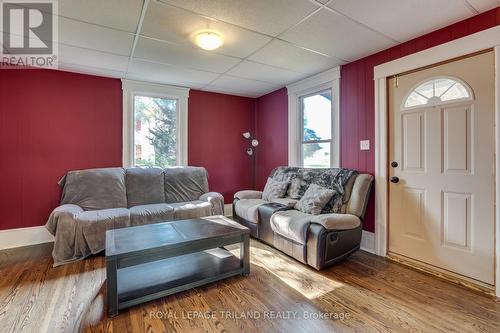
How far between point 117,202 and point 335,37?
343cm

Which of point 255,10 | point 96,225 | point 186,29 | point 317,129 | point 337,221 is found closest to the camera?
point 255,10

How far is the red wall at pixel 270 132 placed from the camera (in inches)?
174

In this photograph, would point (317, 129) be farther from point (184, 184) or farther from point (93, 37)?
point (93, 37)

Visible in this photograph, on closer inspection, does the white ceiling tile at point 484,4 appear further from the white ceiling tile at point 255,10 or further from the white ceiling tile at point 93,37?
the white ceiling tile at point 93,37

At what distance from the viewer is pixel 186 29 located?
2.36m

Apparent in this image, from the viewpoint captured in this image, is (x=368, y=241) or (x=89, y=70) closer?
(x=368, y=241)

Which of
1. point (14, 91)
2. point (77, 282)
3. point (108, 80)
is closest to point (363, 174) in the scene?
point (77, 282)

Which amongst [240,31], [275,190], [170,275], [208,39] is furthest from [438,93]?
[170,275]

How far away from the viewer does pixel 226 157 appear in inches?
190

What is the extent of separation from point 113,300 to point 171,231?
72 centimetres

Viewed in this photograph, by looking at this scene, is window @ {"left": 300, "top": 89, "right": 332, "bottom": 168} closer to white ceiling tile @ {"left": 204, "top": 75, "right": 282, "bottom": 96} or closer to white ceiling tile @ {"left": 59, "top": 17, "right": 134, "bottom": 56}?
white ceiling tile @ {"left": 204, "top": 75, "right": 282, "bottom": 96}

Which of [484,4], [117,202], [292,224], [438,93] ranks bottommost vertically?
[292,224]

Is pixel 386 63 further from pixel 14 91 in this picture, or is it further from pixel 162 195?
pixel 14 91

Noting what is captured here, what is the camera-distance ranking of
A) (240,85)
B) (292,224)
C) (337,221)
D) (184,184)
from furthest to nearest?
(240,85) → (184,184) → (292,224) → (337,221)
